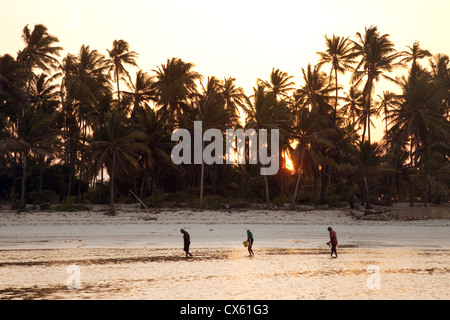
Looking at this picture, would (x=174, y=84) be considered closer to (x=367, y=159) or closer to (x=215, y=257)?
(x=367, y=159)

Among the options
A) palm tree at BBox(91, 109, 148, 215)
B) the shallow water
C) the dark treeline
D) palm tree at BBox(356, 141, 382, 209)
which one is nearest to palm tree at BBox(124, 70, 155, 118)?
the dark treeline

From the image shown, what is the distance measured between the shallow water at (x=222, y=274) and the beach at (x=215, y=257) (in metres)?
0.03

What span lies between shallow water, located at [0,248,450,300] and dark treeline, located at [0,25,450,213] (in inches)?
785

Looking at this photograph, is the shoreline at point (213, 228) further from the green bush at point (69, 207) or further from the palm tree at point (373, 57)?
the palm tree at point (373, 57)

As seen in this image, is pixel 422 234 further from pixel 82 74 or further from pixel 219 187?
pixel 82 74

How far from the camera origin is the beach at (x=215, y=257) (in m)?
13.0

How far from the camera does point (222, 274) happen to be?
1552 cm

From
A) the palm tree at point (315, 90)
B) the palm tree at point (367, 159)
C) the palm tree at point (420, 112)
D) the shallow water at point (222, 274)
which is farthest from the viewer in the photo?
the palm tree at point (315, 90)

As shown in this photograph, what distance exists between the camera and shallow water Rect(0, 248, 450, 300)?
12547mm

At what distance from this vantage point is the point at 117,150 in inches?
1548

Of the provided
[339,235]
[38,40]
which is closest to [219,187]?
[339,235]

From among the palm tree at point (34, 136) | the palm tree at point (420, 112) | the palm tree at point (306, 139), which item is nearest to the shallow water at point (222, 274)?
the palm tree at point (34, 136)

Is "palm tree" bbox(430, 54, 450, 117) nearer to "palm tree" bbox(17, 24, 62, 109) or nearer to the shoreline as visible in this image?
the shoreline

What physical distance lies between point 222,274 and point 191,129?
31994mm
